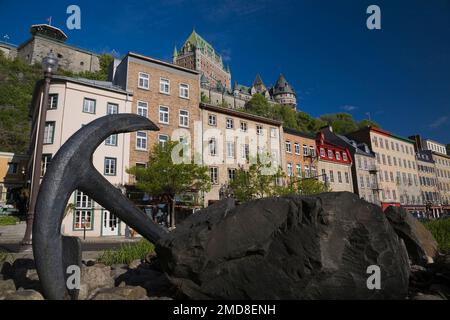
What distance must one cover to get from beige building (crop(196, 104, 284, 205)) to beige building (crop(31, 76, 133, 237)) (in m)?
7.69

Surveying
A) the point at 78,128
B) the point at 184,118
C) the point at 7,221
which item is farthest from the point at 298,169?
the point at 7,221

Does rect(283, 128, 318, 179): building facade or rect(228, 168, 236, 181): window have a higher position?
rect(283, 128, 318, 179): building facade

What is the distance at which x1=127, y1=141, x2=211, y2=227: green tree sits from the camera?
23328 mm

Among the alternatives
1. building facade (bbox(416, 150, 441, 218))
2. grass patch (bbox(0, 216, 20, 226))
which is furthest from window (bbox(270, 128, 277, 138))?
building facade (bbox(416, 150, 441, 218))

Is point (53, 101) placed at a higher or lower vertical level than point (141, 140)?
higher

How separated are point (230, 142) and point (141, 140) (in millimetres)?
9259

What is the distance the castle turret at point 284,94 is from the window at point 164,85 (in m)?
95.1

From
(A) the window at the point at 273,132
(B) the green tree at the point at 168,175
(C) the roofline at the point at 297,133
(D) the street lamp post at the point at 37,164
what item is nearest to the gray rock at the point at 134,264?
(D) the street lamp post at the point at 37,164

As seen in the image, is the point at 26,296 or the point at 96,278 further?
the point at 96,278

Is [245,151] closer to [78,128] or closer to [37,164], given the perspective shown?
[78,128]

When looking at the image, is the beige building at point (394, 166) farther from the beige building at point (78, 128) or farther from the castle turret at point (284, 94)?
the castle turret at point (284, 94)

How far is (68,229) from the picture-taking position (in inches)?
888

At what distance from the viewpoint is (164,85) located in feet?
98.4

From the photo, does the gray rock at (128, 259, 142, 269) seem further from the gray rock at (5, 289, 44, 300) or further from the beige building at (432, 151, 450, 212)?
the beige building at (432, 151, 450, 212)
